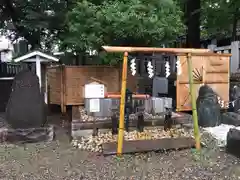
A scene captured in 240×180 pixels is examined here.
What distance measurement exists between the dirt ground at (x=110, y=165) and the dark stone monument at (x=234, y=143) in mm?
119

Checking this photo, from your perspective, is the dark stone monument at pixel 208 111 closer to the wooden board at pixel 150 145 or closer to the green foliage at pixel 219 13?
→ the wooden board at pixel 150 145

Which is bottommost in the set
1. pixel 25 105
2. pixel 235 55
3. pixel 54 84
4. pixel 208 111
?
pixel 208 111

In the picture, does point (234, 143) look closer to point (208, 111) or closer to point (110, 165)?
point (208, 111)

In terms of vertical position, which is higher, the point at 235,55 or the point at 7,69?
the point at 235,55

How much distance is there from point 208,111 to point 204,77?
3.82 feet

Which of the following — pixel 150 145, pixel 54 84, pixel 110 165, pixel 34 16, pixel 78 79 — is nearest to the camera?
pixel 110 165

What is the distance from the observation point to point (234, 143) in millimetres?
4645

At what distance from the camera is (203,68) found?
7070mm

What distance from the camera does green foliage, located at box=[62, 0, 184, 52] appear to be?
620 centimetres

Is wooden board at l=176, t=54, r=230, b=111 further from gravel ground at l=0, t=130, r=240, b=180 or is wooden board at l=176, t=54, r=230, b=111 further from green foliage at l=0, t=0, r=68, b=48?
green foliage at l=0, t=0, r=68, b=48

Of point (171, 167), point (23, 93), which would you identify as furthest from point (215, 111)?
point (23, 93)

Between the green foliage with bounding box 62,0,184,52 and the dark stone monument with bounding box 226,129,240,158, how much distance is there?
2911 mm

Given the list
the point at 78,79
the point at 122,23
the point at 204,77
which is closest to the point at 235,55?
the point at 204,77

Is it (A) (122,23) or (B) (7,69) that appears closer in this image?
(A) (122,23)
